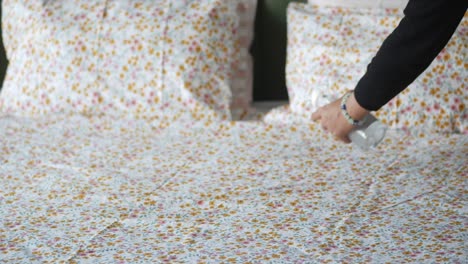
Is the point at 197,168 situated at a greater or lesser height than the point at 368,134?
lesser

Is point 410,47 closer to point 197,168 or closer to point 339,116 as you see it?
point 339,116

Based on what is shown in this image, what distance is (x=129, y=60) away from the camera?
2.29 meters

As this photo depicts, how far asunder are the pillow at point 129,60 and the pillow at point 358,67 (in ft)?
0.73

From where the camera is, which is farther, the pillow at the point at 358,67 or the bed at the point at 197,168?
the pillow at the point at 358,67

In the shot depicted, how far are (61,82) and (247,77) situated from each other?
2.09ft

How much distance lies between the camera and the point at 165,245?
1.32 meters

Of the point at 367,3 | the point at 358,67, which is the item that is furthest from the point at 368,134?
the point at 367,3

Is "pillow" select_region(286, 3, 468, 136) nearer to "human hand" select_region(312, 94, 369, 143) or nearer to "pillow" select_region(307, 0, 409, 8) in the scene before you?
"pillow" select_region(307, 0, 409, 8)

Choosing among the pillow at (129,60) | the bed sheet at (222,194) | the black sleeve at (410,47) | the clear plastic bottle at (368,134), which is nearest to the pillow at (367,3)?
the pillow at (129,60)

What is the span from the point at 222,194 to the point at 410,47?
0.60 metres

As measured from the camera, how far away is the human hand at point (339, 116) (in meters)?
1.41

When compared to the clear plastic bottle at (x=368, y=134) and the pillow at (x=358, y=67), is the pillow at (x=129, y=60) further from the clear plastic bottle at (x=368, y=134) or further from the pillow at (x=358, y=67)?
the clear plastic bottle at (x=368, y=134)

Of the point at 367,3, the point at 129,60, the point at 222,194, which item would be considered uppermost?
the point at 367,3

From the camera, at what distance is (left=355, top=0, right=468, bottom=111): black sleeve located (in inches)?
45.6
